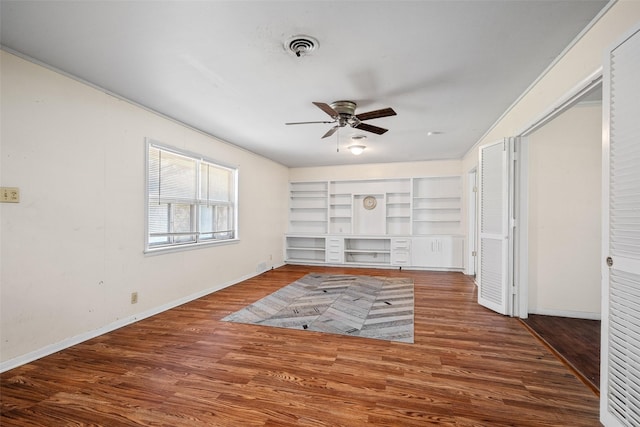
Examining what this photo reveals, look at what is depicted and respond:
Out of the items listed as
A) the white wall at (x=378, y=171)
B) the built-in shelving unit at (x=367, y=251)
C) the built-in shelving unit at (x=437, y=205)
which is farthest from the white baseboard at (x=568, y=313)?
the white wall at (x=378, y=171)

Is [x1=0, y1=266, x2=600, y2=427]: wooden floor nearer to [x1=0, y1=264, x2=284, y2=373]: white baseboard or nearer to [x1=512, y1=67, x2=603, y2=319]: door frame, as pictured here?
[x1=0, y1=264, x2=284, y2=373]: white baseboard

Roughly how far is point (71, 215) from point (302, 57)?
254cm

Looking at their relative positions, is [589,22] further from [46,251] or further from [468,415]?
[46,251]

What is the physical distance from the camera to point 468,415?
172cm

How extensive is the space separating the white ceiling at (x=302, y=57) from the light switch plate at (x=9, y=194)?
1.09 m

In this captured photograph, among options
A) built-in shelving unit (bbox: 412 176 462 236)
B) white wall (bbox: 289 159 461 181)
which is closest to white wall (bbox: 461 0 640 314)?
white wall (bbox: 289 159 461 181)

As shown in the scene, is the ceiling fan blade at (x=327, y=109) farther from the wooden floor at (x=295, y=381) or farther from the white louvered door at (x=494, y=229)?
the wooden floor at (x=295, y=381)

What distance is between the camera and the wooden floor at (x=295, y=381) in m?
1.72

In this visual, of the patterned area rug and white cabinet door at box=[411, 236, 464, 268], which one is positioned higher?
white cabinet door at box=[411, 236, 464, 268]

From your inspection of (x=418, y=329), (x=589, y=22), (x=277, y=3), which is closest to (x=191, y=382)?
(x=418, y=329)

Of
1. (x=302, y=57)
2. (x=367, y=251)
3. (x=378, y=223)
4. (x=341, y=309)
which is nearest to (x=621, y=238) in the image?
(x=302, y=57)

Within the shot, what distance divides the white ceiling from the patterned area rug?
249 cm

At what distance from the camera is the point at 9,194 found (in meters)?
2.23

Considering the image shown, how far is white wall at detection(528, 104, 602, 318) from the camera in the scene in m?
3.28
